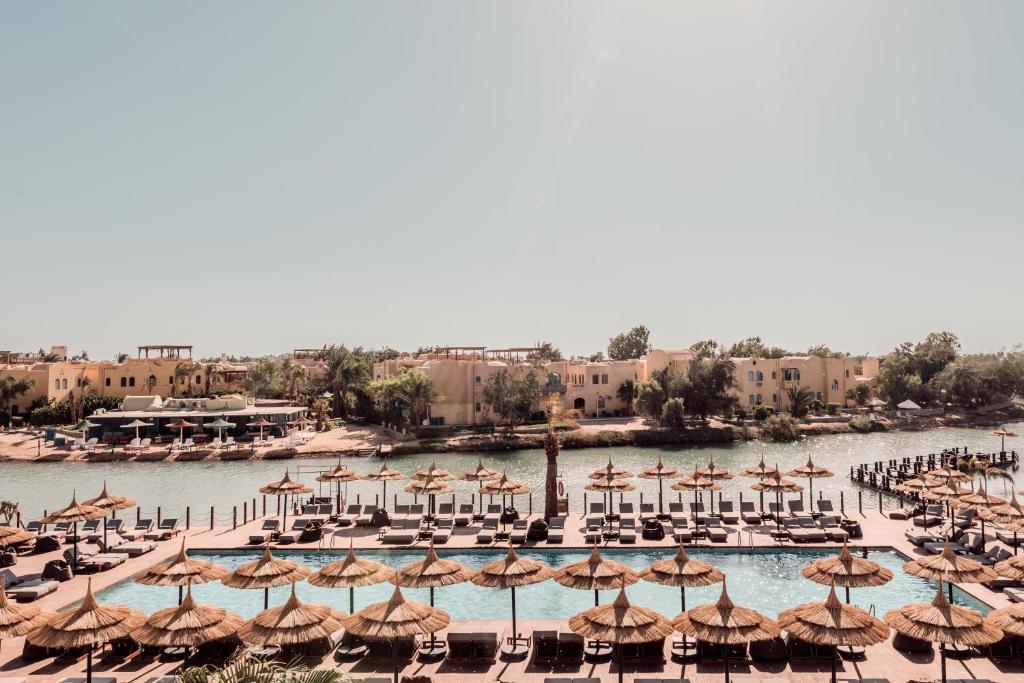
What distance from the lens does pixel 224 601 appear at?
19719 mm

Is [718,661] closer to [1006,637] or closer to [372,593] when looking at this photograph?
[1006,637]

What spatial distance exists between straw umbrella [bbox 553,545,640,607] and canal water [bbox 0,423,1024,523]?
20.4m

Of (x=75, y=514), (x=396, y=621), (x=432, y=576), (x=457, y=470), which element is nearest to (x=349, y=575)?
(x=432, y=576)

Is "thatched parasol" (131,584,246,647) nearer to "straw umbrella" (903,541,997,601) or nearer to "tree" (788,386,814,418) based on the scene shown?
"straw umbrella" (903,541,997,601)

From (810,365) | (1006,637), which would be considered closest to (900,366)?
(810,365)

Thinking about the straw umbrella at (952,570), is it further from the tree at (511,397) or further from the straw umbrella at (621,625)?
the tree at (511,397)

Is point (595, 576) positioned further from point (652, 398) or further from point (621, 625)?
point (652, 398)

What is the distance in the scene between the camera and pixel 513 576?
50.0 ft

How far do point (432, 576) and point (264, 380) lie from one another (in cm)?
8092

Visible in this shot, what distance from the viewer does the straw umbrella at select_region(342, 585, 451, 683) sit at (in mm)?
12516

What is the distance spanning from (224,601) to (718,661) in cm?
1402

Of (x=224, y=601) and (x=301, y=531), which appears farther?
(x=301, y=531)

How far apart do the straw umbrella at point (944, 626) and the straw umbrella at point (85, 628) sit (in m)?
14.5

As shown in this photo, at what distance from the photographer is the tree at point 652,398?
67.5 m
